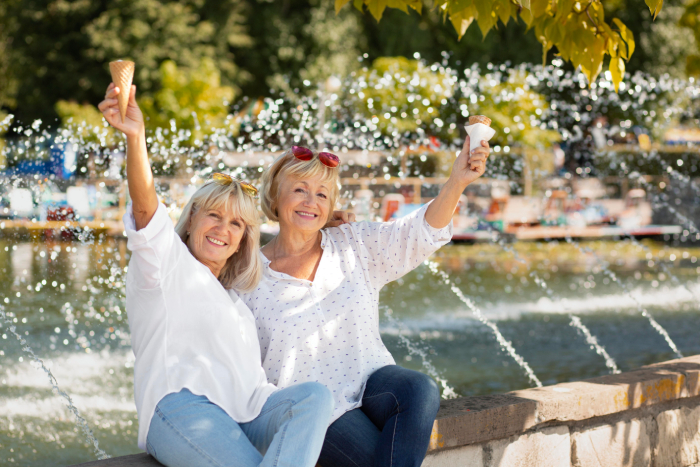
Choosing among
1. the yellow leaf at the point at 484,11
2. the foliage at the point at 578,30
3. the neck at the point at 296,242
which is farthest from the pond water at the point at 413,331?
the yellow leaf at the point at 484,11

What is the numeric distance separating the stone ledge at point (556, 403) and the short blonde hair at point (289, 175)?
3.08 ft

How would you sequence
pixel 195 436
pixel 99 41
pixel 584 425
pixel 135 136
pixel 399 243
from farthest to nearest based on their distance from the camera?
pixel 99 41, pixel 584 425, pixel 399 243, pixel 135 136, pixel 195 436

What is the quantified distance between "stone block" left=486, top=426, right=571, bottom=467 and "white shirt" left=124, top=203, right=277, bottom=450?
105cm

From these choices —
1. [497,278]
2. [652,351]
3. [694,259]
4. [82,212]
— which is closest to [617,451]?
[652,351]

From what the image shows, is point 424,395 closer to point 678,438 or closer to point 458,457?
point 458,457

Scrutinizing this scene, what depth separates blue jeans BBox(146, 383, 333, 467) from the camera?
2.27 metres

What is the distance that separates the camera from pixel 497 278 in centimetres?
1293

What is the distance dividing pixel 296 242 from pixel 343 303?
356 millimetres

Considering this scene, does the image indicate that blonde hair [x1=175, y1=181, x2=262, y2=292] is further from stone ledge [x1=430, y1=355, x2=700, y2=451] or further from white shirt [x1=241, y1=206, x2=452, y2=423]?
stone ledge [x1=430, y1=355, x2=700, y2=451]

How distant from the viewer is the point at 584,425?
10.9ft

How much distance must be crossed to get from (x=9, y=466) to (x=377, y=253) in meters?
2.79

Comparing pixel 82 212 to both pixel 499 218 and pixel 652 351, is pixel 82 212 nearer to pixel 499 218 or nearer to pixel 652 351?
pixel 652 351

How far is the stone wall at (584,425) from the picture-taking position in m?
2.95

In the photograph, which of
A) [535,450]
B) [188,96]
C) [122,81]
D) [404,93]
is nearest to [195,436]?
[122,81]
